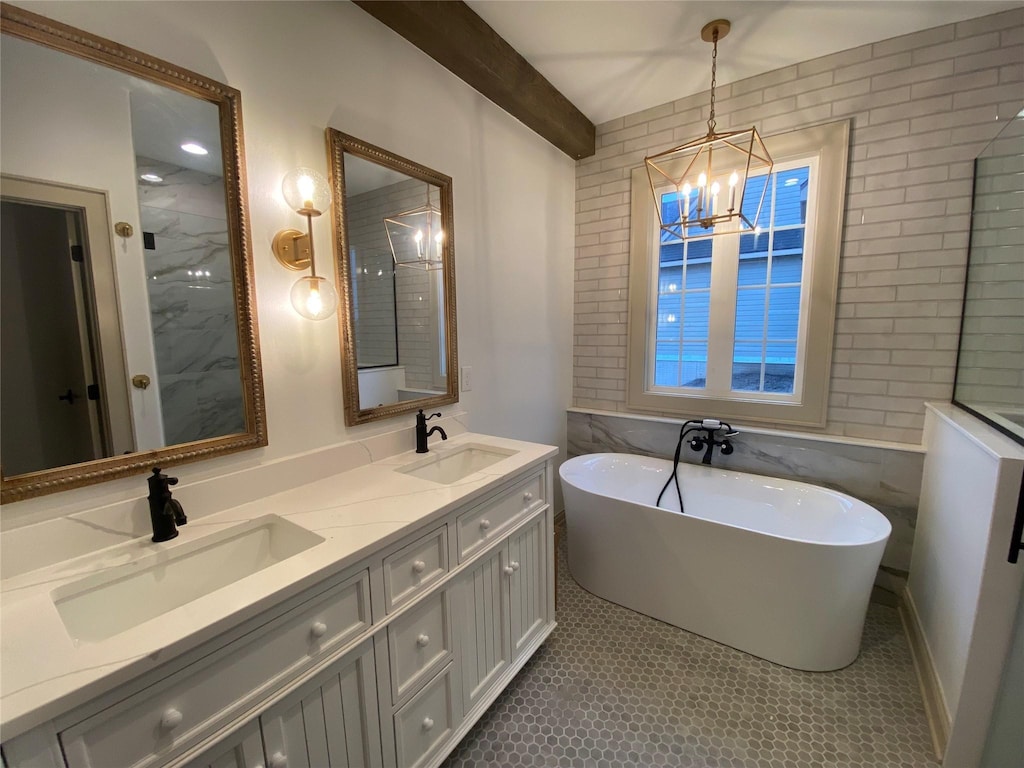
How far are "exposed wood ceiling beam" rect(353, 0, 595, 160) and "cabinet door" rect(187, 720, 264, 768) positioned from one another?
2.19 m

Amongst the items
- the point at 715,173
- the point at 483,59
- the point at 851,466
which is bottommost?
the point at 851,466

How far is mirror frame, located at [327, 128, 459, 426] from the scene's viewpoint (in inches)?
59.4

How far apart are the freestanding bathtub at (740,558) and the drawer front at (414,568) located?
113cm

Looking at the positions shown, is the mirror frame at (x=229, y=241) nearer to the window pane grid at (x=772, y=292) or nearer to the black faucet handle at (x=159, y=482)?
the black faucet handle at (x=159, y=482)

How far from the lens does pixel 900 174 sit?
2.06 m

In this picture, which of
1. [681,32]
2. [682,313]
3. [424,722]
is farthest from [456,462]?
[681,32]

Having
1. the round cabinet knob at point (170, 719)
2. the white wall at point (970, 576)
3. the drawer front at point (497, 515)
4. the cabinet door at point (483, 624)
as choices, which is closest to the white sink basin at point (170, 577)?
the round cabinet knob at point (170, 719)

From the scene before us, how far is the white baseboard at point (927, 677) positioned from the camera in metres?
1.47

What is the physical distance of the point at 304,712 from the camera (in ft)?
3.18

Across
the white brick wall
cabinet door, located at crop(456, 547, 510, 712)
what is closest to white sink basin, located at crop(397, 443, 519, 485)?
cabinet door, located at crop(456, 547, 510, 712)

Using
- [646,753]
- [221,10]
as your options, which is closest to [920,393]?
[646,753]

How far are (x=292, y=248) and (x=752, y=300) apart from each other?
2.45 meters

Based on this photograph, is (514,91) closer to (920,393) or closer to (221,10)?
(221,10)

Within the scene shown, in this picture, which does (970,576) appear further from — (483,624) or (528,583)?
(483,624)
